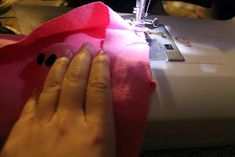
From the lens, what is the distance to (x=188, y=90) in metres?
0.50

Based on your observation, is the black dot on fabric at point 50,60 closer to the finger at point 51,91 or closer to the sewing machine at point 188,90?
the finger at point 51,91

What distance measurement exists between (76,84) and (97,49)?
0.10m

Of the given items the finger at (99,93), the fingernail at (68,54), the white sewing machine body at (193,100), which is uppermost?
the fingernail at (68,54)

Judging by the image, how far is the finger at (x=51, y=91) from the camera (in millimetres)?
421

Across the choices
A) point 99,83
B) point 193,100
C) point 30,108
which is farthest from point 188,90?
point 30,108

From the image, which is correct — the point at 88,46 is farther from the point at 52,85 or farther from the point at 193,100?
the point at 193,100

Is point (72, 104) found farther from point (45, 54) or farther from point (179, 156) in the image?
point (179, 156)

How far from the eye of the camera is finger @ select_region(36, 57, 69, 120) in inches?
16.6

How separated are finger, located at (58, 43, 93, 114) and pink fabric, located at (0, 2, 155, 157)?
5cm

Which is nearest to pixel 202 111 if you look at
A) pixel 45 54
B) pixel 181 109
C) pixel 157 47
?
pixel 181 109

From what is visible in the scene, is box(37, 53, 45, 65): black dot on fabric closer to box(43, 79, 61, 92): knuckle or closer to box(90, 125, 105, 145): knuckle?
box(43, 79, 61, 92): knuckle

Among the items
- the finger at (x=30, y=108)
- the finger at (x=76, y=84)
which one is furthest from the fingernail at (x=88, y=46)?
the finger at (x=30, y=108)

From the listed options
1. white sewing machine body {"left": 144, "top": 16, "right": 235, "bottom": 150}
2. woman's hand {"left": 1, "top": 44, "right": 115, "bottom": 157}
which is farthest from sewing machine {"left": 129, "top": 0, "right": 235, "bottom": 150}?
woman's hand {"left": 1, "top": 44, "right": 115, "bottom": 157}

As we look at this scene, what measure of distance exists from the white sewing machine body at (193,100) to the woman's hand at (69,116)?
108 millimetres
